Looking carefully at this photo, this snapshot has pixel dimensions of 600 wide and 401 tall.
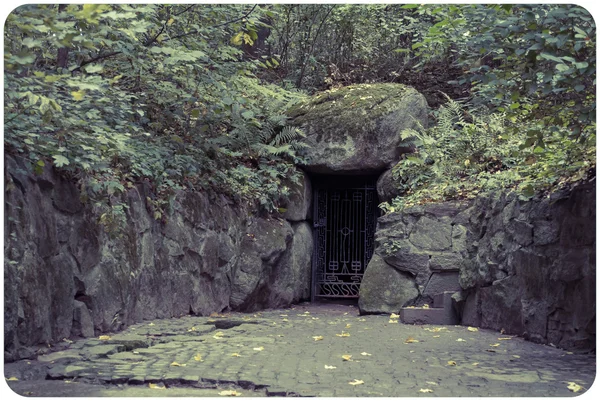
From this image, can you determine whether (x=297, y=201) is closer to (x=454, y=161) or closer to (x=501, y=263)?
(x=454, y=161)

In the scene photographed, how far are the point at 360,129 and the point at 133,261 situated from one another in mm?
5234

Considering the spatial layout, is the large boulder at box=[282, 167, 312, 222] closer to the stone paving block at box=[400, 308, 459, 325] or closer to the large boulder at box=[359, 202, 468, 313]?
the large boulder at box=[359, 202, 468, 313]

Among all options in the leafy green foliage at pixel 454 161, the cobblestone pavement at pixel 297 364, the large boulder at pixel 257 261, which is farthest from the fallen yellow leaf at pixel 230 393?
the leafy green foliage at pixel 454 161

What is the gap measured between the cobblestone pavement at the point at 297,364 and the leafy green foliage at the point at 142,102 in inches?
58.3

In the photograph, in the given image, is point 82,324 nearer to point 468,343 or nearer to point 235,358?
point 235,358

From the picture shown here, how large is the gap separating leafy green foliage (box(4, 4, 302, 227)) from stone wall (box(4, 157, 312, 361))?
0.28 metres

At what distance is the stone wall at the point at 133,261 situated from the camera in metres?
5.50

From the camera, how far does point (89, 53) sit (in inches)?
286

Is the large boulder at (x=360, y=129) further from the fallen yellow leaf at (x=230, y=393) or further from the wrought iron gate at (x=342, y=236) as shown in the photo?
the fallen yellow leaf at (x=230, y=393)

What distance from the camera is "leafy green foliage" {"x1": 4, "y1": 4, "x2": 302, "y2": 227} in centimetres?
496

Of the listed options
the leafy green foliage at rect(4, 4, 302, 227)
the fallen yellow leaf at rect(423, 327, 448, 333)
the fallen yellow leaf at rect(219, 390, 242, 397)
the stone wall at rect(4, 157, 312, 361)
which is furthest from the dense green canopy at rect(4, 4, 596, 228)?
the fallen yellow leaf at rect(219, 390, 242, 397)

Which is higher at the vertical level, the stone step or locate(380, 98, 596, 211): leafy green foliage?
locate(380, 98, 596, 211): leafy green foliage

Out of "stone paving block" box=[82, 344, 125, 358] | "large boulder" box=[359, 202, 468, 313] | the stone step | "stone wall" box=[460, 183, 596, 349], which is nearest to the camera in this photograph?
"stone paving block" box=[82, 344, 125, 358]

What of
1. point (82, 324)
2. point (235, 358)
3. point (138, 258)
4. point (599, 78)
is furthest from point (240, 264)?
point (599, 78)
